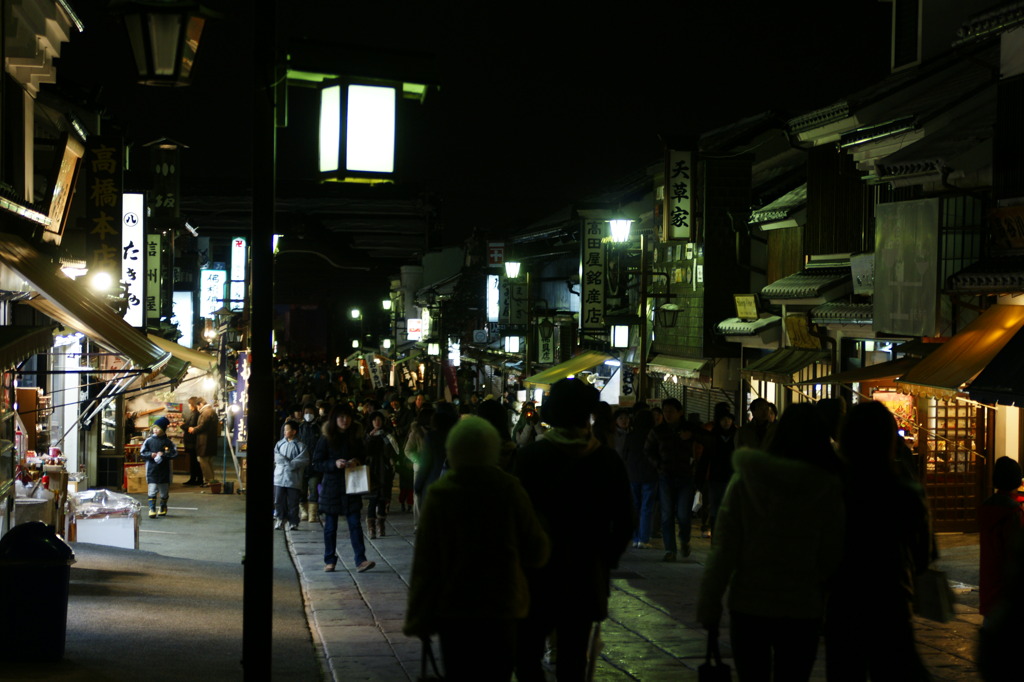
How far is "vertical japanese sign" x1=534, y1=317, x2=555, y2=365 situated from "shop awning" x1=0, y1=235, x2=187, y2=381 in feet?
60.4

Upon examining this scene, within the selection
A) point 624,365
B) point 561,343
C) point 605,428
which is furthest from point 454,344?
point 605,428

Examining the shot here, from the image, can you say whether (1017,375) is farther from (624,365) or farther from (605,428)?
(624,365)

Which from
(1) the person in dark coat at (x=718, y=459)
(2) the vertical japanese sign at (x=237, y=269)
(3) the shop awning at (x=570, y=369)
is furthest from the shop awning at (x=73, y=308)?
(2) the vertical japanese sign at (x=237, y=269)

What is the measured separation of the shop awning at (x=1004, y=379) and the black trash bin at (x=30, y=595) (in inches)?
328

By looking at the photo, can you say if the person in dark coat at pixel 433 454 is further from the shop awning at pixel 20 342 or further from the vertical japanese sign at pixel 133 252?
the vertical japanese sign at pixel 133 252

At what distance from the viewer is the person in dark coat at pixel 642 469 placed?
14.8 metres

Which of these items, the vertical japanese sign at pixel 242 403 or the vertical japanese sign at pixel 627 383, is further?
the vertical japanese sign at pixel 627 383

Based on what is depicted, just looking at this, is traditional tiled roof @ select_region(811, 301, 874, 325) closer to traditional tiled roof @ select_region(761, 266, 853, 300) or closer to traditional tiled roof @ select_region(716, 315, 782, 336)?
traditional tiled roof @ select_region(761, 266, 853, 300)

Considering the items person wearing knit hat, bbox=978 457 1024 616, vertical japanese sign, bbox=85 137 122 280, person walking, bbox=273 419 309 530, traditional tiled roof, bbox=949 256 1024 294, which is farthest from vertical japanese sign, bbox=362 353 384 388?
person wearing knit hat, bbox=978 457 1024 616

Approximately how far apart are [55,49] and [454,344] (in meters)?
31.9

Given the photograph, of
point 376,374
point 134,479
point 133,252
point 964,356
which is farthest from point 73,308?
point 376,374

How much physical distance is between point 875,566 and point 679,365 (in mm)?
20528

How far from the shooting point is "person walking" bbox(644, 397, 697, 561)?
14.4 meters

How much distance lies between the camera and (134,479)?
2269 centimetres
